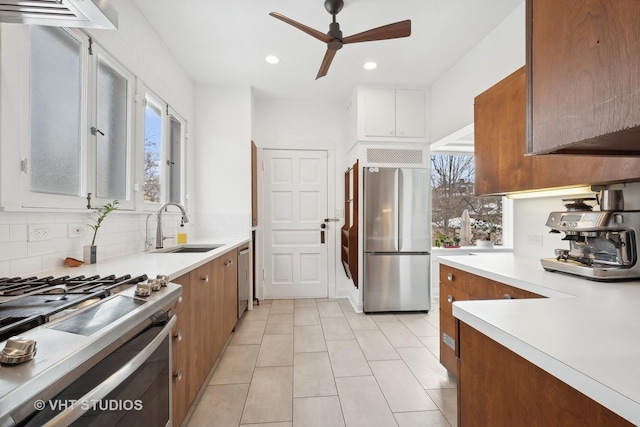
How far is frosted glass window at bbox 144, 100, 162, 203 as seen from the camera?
8.48 ft

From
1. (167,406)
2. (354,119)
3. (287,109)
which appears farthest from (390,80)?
(167,406)

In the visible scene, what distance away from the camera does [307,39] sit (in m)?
2.71

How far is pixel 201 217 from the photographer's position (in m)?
3.68

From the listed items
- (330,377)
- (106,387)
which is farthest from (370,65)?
(106,387)

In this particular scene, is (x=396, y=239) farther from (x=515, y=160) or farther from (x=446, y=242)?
(x=515, y=160)

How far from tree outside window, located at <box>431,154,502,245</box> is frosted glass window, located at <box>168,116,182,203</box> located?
356 cm

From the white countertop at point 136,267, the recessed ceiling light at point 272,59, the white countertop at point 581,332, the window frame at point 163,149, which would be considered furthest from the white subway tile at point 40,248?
the recessed ceiling light at point 272,59

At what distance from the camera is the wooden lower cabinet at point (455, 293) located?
157 cm

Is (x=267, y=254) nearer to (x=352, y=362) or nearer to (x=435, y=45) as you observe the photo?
(x=352, y=362)

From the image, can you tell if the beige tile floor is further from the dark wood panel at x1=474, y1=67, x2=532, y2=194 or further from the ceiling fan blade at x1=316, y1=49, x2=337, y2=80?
the ceiling fan blade at x1=316, y1=49, x2=337, y2=80

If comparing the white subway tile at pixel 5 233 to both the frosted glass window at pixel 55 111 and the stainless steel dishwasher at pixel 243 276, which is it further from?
the stainless steel dishwasher at pixel 243 276

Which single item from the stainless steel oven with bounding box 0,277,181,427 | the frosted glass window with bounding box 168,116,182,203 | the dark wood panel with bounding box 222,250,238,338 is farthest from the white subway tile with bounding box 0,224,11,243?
the frosted glass window with bounding box 168,116,182,203

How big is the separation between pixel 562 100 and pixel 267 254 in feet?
12.7

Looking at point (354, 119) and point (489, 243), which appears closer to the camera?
point (354, 119)
